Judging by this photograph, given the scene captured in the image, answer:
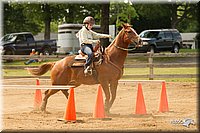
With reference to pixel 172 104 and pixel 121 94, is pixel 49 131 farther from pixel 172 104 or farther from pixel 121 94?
pixel 121 94

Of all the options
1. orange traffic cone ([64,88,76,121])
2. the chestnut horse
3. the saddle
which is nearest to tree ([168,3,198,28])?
the chestnut horse

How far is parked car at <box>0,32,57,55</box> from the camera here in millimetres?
33062

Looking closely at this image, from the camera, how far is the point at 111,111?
11109 millimetres

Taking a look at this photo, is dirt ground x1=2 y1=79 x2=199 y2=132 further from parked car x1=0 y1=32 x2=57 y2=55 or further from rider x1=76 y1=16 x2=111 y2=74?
parked car x1=0 y1=32 x2=57 y2=55

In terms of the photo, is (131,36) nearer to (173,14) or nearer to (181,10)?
(173,14)

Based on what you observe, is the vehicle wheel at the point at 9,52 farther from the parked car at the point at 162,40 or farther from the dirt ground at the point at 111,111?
the dirt ground at the point at 111,111

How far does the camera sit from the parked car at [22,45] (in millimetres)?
33062

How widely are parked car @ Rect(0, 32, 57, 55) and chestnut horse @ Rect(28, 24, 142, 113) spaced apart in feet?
73.1

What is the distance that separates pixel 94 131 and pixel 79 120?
4.39 ft

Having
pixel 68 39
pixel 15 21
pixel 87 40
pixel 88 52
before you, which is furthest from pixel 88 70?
pixel 15 21

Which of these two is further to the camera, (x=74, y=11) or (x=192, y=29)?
(x=192, y=29)

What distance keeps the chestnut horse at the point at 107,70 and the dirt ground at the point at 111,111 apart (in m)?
0.65

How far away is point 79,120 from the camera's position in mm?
→ 9258

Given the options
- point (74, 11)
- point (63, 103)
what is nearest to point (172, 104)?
point (63, 103)
